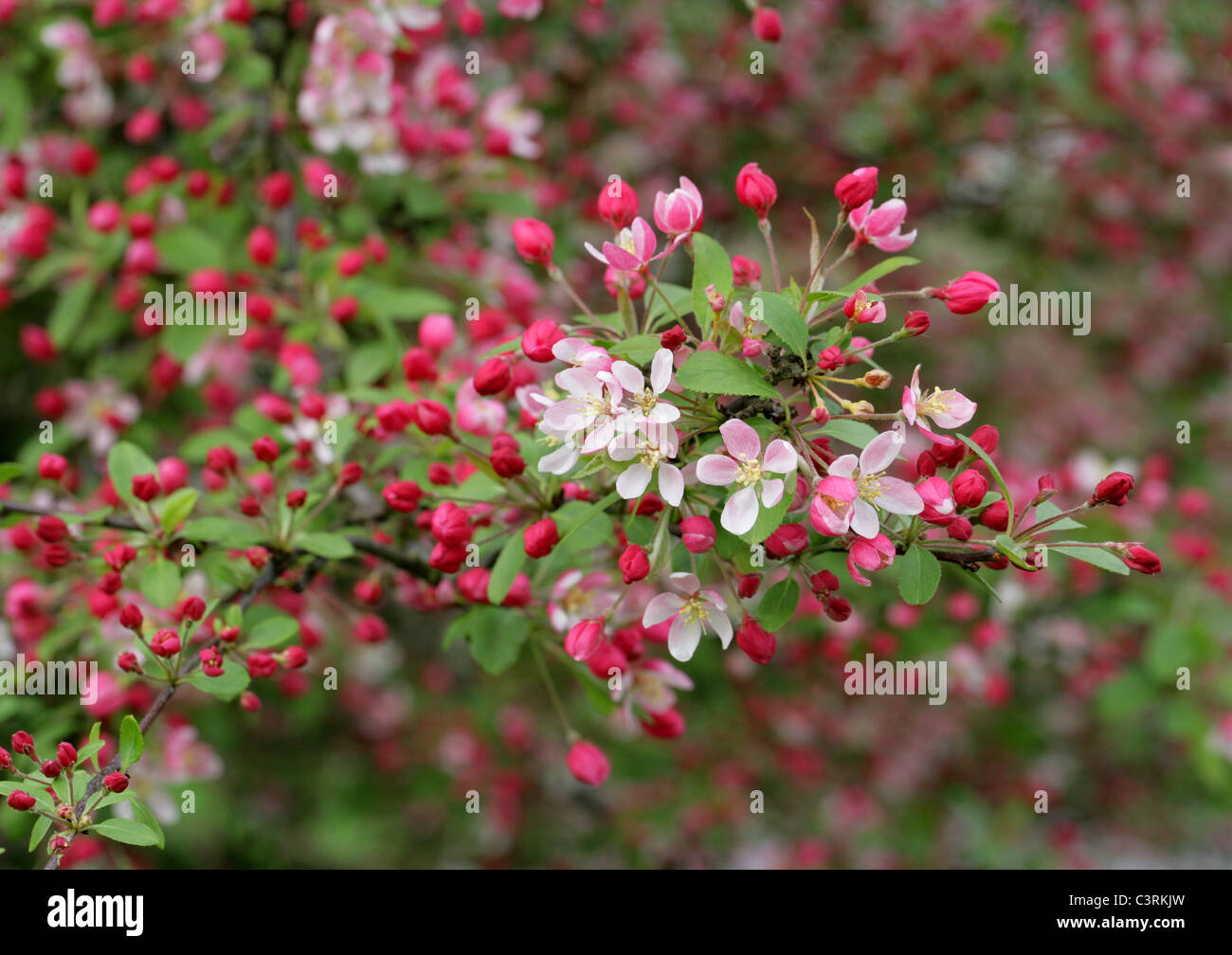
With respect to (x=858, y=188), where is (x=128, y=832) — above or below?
below

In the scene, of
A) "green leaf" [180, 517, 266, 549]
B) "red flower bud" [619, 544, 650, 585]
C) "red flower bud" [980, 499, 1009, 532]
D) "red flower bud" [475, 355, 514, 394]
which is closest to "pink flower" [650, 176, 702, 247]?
"red flower bud" [475, 355, 514, 394]

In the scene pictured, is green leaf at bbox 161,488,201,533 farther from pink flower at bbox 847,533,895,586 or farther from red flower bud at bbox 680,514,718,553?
pink flower at bbox 847,533,895,586

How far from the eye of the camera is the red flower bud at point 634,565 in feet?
3.62

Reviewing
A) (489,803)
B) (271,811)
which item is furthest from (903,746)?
(271,811)

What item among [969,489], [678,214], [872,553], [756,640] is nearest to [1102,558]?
[969,489]

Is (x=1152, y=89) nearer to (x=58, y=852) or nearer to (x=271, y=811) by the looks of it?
(x=58, y=852)

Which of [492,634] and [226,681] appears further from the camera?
[492,634]

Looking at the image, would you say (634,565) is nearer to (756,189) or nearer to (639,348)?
(639,348)

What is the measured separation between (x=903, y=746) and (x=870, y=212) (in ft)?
8.98

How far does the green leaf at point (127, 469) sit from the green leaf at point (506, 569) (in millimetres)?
641

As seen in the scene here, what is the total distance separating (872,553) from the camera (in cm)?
107

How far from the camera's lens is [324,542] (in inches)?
54.7

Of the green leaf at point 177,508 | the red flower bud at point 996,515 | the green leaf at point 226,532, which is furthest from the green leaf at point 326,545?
the red flower bud at point 996,515

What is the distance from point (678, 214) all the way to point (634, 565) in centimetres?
44
